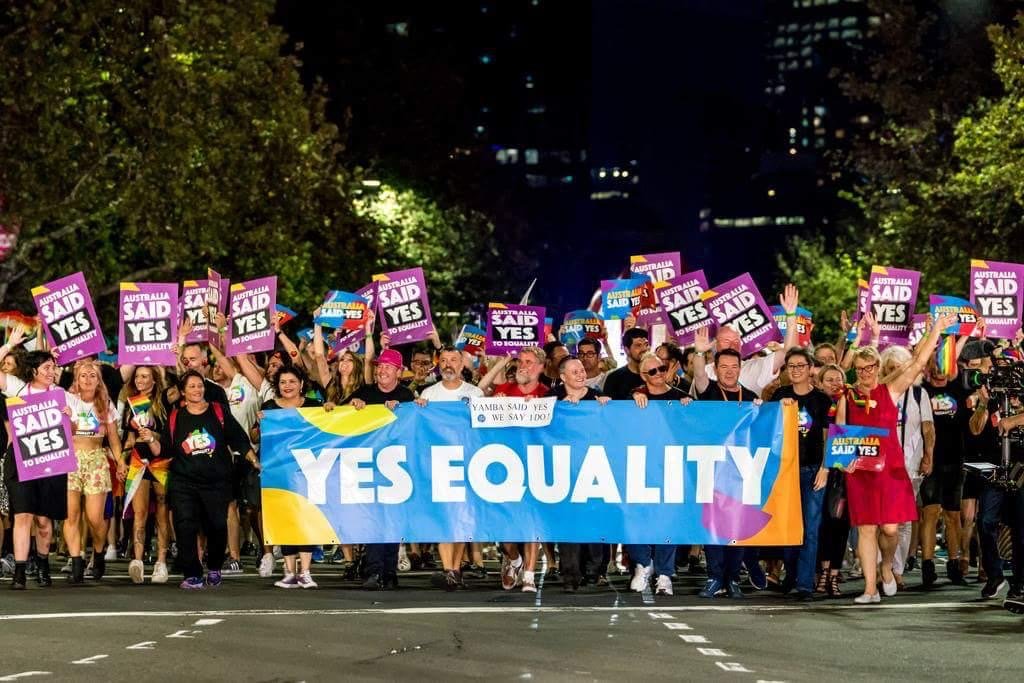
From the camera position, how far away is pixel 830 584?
15.2 meters

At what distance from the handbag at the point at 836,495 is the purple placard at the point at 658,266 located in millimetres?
6408

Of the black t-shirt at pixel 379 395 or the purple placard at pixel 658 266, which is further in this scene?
the purple placard at pixel 658 266

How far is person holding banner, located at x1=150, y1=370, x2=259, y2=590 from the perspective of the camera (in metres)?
15.9

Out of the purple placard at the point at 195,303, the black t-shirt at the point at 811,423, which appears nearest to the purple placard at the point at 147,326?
the purple placard at the point at 195,303

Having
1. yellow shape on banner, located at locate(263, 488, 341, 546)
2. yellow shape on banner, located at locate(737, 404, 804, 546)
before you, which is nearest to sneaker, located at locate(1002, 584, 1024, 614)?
yellow shape on banner, located at locate(737, 404, 804, 546)

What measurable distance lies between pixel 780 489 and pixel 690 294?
146 inches

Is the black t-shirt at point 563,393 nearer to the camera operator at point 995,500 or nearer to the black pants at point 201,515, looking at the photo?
the black pants at point 201,515

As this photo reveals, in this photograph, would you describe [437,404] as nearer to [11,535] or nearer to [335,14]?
[11,535]

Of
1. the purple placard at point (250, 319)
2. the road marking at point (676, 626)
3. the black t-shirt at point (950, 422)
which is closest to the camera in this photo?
the road marking at point (676, 626)

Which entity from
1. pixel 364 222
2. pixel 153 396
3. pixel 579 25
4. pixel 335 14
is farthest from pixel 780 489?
pixel 579 25

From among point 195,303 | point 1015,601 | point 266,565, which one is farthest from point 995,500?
point 195,303

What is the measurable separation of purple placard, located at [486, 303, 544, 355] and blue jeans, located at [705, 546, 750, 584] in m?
4.61

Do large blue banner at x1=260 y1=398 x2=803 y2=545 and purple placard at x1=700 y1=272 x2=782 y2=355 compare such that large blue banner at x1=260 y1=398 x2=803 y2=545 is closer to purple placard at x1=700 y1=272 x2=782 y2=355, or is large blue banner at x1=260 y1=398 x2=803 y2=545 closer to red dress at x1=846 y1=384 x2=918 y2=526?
red dress at x1=846 y1=384 x2=918 y2=526

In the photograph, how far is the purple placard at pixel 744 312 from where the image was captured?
60.3ft
